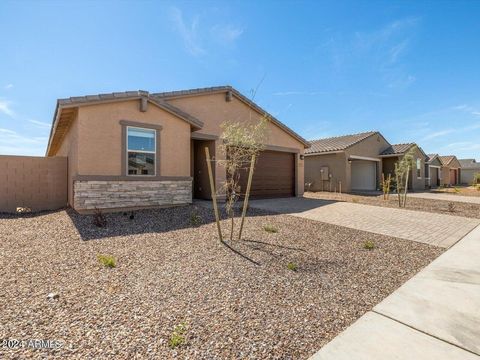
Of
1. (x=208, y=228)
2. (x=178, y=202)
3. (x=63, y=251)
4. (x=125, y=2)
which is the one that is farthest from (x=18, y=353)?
(x=125, y=2)

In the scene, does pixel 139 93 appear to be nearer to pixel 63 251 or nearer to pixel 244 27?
pixel 244 27

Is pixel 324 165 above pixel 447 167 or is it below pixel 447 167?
below

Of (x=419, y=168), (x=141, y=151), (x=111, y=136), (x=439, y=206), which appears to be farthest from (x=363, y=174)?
(x=111, y=136)

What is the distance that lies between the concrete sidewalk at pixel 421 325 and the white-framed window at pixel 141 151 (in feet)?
25.2

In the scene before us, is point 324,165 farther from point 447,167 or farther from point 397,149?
point 447,167

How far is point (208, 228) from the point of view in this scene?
6.43 meters

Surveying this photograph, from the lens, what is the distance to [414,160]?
21.0m

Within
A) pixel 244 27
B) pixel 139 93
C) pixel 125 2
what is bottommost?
pixel 139 93

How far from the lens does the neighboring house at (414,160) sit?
21.4 m

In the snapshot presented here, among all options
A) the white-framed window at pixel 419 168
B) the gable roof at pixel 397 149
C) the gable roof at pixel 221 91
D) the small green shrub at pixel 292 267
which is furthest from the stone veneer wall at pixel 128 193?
the white-framed window at pixel 419 168

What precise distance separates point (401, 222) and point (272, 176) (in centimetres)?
678

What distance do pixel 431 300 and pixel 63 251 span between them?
6108 millimetres

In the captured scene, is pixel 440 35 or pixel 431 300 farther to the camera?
pixel 440 35

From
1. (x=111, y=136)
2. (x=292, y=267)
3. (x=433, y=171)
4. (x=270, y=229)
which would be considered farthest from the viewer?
(x=433, y=171)
